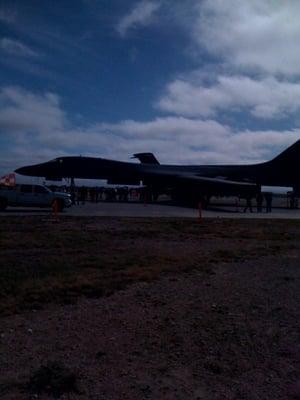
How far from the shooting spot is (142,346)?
19.8 feet

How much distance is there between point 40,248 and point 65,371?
9.40m

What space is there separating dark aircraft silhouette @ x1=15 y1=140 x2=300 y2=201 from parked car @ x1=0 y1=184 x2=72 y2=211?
15773 millimetres

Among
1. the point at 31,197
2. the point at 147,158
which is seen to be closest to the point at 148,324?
the point at 31,197

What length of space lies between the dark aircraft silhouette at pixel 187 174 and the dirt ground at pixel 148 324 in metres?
33.3

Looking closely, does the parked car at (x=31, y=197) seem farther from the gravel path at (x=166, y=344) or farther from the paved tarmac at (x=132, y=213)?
the gravel path at (x=166, y=344)

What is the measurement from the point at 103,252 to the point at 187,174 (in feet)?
133

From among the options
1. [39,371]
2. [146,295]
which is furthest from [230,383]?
[146,295]

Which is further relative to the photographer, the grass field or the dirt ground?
the grass field

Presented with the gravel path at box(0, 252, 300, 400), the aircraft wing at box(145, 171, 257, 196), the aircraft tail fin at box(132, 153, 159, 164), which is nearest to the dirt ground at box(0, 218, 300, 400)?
the gravel path at box(0, 252, 300, 400)

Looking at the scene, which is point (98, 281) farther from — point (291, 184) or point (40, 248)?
point (291, 184)

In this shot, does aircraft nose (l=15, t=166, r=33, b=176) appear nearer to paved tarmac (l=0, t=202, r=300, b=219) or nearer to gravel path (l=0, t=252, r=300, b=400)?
paved tarmac (l=0, t=202, r=300, b=219)

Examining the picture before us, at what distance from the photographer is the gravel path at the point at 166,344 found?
4.87m

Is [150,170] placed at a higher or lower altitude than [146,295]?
higher

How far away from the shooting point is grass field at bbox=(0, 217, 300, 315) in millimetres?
8898
